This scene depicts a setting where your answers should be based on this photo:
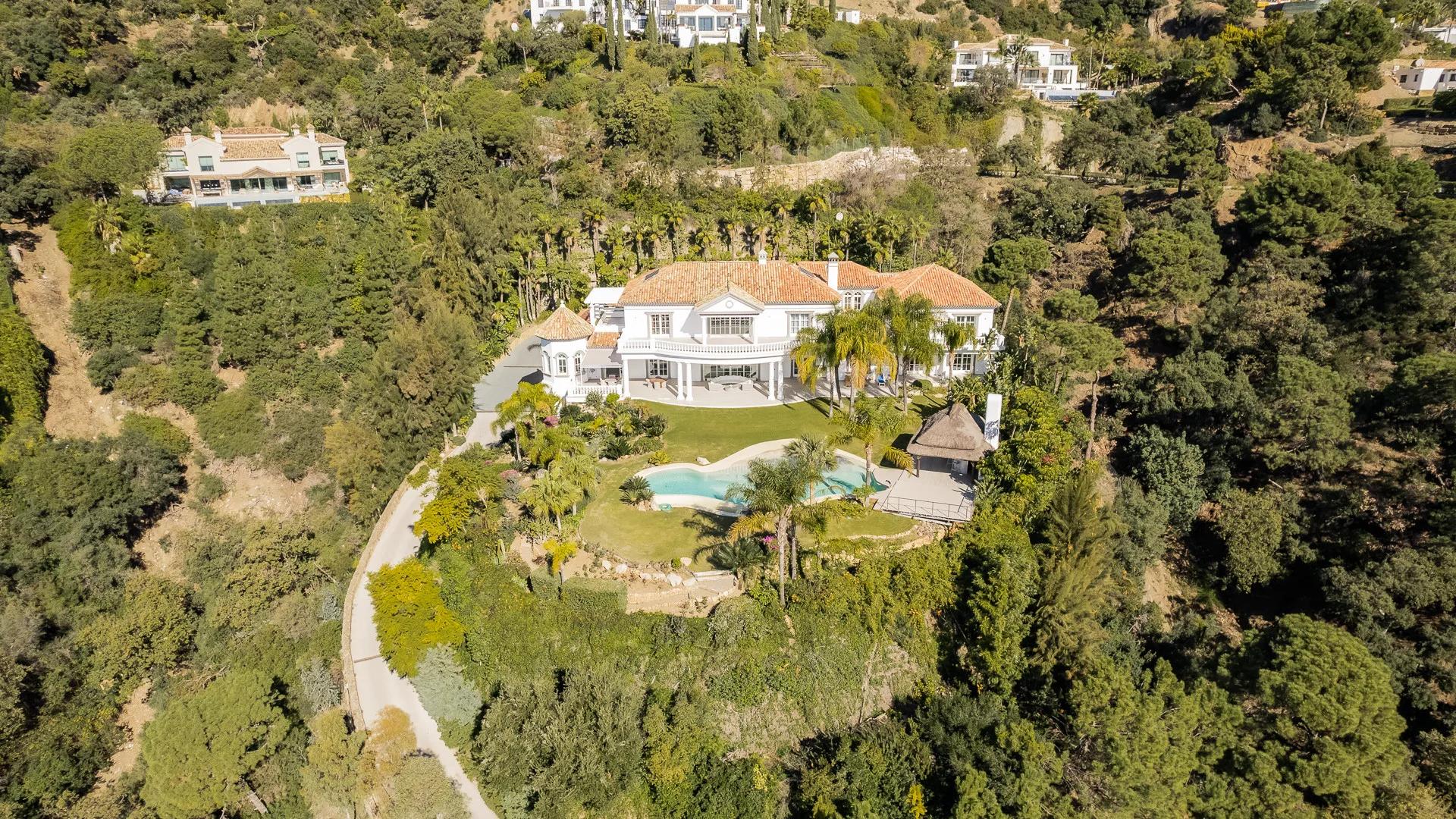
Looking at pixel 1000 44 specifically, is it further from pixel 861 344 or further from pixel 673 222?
pixel 861 344

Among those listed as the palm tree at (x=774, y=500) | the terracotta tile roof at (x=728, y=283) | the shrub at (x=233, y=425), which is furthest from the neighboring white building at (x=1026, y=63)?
the shrub at (x=233, y=425)

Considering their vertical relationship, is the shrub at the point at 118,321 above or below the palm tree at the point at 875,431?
above

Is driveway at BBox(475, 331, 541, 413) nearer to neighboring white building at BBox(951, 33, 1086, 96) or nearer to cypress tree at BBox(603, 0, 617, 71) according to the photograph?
cypress tree at BBox(603, 0, 617, 71)

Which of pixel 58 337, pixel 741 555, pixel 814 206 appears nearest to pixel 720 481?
pixel 741 555

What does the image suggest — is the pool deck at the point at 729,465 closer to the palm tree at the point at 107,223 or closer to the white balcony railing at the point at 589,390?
the white balcony railing at the point at 589,390

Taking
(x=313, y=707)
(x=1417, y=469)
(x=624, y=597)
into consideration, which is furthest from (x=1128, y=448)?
(x=313, y=707)
